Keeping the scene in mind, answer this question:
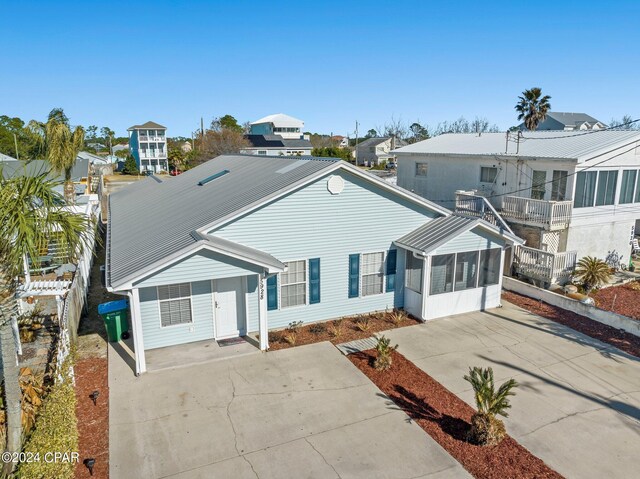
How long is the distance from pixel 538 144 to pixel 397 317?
12.4m

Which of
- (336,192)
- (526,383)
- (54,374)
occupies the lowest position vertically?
(526,383)

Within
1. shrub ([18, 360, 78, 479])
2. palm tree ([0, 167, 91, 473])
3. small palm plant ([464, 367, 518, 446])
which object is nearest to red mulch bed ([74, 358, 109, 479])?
shrub ([18, 360, 78, 479])

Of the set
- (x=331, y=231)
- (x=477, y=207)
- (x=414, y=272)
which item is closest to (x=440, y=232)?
(x=414, y=272)

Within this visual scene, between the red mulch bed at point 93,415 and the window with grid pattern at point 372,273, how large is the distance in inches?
313

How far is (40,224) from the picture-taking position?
6.69 m

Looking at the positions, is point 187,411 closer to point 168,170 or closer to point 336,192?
point 336,192

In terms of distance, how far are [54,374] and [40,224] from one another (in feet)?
15.1

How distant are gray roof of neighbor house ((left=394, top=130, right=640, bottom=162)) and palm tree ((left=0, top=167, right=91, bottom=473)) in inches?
699

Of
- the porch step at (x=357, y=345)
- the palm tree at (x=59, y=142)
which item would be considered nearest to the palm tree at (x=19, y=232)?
the porch step at (x=357, y=345)

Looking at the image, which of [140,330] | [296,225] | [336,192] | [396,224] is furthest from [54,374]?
[396,224]

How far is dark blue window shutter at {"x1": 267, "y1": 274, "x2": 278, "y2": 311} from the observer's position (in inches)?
526

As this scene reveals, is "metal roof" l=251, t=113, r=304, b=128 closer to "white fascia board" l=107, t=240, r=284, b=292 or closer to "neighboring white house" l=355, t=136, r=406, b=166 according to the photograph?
"neighboring white house" l=355, t=136, r=406, b=166

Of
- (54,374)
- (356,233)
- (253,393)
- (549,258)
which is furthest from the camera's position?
(549,258)

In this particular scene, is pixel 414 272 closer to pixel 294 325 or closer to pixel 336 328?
pixel 336 328
